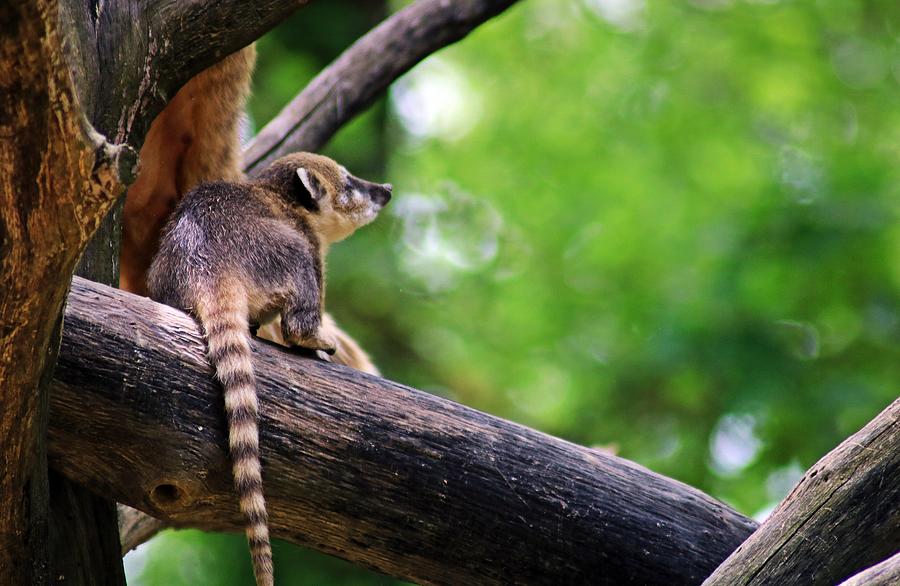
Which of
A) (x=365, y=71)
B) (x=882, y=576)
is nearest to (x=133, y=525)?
(x=365, y=71)

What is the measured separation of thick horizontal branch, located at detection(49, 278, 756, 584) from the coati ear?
135 centimetres

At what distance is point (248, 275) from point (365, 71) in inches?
76.1

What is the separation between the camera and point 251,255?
13.6 ft

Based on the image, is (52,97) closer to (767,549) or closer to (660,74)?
(767,549)

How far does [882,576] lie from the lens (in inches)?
93.8

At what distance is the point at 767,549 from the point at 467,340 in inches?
249

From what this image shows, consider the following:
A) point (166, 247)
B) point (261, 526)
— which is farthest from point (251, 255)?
point (261, 526)

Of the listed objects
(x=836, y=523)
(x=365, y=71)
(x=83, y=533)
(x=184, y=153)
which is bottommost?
(x=836, y=523)

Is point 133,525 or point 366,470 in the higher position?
point 133,525

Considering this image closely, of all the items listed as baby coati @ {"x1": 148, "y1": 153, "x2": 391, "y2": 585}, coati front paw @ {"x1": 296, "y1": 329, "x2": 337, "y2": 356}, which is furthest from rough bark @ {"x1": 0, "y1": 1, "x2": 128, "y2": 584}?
coati front paw @ {"x1": 296, "y1": 329, "x2": 337, "y2": 356}

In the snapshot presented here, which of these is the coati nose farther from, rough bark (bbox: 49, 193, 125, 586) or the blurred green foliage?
the blurred green foliage

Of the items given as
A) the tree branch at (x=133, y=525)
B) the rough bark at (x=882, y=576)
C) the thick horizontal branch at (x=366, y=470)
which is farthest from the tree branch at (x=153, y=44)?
the rough bark at (x=882, y=576)

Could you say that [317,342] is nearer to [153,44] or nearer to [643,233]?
[153,44]

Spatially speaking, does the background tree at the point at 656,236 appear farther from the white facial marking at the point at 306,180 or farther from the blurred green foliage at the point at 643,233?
the white facial marking at the point at 306,180
